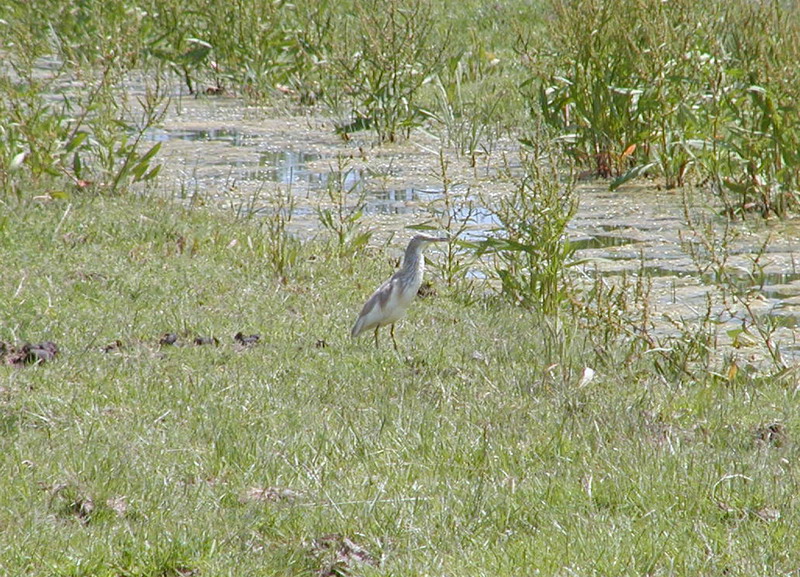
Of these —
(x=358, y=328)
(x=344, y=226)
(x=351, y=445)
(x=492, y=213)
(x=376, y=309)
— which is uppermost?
(x=492, y=213)

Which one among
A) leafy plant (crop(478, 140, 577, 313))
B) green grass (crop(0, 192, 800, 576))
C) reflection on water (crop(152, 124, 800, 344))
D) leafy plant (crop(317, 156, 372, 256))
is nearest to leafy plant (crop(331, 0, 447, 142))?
reflection on water (crop(152, 124, 800, 344))

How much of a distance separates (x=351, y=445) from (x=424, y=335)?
1827 mm

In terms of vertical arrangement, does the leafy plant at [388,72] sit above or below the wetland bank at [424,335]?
above

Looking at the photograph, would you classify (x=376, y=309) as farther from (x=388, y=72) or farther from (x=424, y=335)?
(x=388, y=72)

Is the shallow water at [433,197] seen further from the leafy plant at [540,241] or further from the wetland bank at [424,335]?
the leafy plant at [540,241]

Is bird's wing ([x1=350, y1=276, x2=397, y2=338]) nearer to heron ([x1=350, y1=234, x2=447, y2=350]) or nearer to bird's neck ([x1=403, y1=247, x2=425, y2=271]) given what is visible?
heron ([x1=350, y1=234, x2=447, y2=350])

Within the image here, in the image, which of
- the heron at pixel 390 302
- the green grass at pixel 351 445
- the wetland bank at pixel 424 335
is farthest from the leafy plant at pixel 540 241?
Answer: the heron at pixel 390 302

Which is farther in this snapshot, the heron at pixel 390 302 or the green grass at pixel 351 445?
the heron at pixel 390 302

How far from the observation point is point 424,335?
22.0 ft

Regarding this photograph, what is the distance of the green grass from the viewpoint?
4113 mm

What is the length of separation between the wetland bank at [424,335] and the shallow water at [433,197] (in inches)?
1.7

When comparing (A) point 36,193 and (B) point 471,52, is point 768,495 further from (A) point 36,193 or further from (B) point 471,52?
(B) point 471,52

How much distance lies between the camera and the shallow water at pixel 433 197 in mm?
7719

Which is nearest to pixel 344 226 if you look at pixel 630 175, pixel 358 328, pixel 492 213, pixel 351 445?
pixel 492 213
